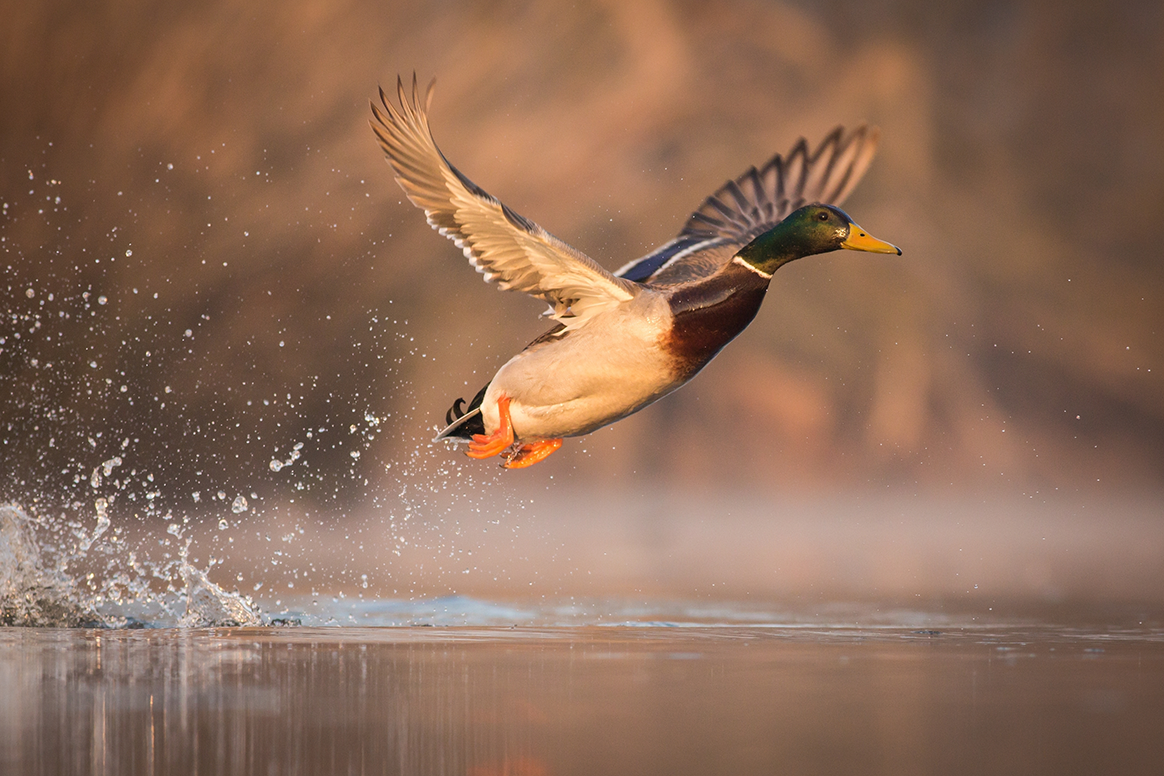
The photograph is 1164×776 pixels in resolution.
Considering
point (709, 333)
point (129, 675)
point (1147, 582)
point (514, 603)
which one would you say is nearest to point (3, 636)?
point (129, 675)

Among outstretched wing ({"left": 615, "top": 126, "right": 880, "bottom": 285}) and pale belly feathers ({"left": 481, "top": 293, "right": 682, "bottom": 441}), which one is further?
outstretched wing ({"left": 615, "top": 126, "right": 880, "bottom": 285})

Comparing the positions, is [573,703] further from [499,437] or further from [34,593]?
[34,593]

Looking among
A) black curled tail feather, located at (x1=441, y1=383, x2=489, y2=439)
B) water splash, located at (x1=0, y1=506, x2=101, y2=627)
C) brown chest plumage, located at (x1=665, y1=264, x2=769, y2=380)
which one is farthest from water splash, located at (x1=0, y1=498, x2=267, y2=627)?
brown chest plumage, located at (x1=665, y1=264, x2=769, y2=380)

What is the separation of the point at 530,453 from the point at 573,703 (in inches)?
53.1

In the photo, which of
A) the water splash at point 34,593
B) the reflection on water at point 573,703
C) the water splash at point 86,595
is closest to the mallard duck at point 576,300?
the reflection on water at point 573,703

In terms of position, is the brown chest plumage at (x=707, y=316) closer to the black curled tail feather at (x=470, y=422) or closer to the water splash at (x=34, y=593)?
the black curled tail feather at (x=470, y=422)

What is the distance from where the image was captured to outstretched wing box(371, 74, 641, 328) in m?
3.59

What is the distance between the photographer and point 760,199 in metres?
4.85

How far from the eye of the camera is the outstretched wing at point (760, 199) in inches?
178

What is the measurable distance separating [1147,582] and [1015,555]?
1521 mm

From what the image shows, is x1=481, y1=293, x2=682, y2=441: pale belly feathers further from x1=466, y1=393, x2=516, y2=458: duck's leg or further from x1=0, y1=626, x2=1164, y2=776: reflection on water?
x1=0, y1=626, x2=1164, y2=776: reflection on water

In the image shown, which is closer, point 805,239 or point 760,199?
point 805,239

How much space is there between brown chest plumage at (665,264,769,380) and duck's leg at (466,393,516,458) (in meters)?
0.59

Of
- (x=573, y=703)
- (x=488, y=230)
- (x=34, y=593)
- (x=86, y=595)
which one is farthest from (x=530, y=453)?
(x=34, y=593)
